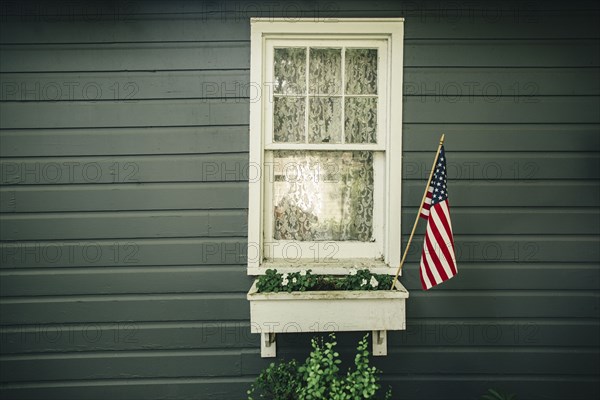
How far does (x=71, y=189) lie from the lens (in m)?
2.78

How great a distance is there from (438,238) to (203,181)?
1557mm

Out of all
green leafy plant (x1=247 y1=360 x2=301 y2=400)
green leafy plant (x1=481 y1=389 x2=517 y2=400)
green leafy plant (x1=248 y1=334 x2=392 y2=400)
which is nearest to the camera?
green leafy plant (x1=248 y1=334 x2=392 y2=400)

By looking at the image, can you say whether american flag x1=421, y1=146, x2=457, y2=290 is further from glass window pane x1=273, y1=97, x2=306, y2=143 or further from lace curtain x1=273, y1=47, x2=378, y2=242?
glass window pane x1=273, y1=97, x2=306, y2=143

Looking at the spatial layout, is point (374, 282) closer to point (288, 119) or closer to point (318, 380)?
point (318, 380)

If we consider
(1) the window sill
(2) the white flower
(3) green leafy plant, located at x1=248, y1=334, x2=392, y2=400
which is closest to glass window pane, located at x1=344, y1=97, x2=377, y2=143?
(1) the window sill

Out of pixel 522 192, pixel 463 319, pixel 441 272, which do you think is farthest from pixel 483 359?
pixel 522 192

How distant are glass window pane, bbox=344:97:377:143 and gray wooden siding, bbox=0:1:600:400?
23 cm

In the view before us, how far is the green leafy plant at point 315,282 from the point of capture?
2535mm

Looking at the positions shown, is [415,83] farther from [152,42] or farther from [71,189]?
[71,189]

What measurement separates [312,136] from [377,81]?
0.59 m

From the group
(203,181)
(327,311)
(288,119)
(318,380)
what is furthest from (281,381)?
(288,119)

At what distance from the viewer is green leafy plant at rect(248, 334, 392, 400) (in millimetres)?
2277

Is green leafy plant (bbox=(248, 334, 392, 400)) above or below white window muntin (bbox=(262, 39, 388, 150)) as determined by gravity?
below

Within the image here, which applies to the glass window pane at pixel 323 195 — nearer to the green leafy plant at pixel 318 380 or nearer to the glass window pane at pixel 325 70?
the glass window pane at pixel 325 70
